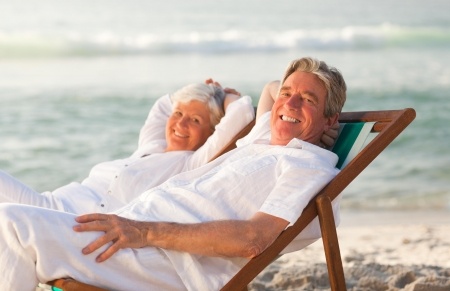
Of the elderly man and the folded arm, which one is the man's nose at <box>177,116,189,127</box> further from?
the folded arm

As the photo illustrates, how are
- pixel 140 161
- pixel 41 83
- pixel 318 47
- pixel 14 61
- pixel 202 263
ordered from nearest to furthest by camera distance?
1. pixel 202 263
2. pixel 140 161
3. pixel 41 83
4. pixel 14 61
5. pixel 318 47

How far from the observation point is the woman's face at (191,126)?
4.43 meters

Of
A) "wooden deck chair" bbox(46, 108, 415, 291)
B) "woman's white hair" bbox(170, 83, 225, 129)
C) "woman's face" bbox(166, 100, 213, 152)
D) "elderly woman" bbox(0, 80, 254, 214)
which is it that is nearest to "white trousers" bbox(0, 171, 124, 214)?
"elderly woman" bbox(0, 80, 254, 214)

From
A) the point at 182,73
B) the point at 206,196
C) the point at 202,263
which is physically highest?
the point at 182,73

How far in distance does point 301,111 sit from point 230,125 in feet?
2.61

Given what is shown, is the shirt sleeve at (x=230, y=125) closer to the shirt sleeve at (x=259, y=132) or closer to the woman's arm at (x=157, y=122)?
the shirt sleeve at (x=259, y=132)

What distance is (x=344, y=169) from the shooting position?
3.16 m

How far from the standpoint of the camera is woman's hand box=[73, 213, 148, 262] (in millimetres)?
2941

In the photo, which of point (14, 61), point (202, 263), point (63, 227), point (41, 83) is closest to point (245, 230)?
point (202, 263)

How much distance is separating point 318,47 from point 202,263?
16644mm

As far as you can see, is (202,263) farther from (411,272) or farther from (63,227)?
(411,272)

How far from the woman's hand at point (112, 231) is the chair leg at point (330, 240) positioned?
0.60 m

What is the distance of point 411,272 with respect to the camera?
14.8ft

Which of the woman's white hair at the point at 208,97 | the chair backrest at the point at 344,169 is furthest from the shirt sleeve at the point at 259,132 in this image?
the woman's white hair at the point at 208,97
